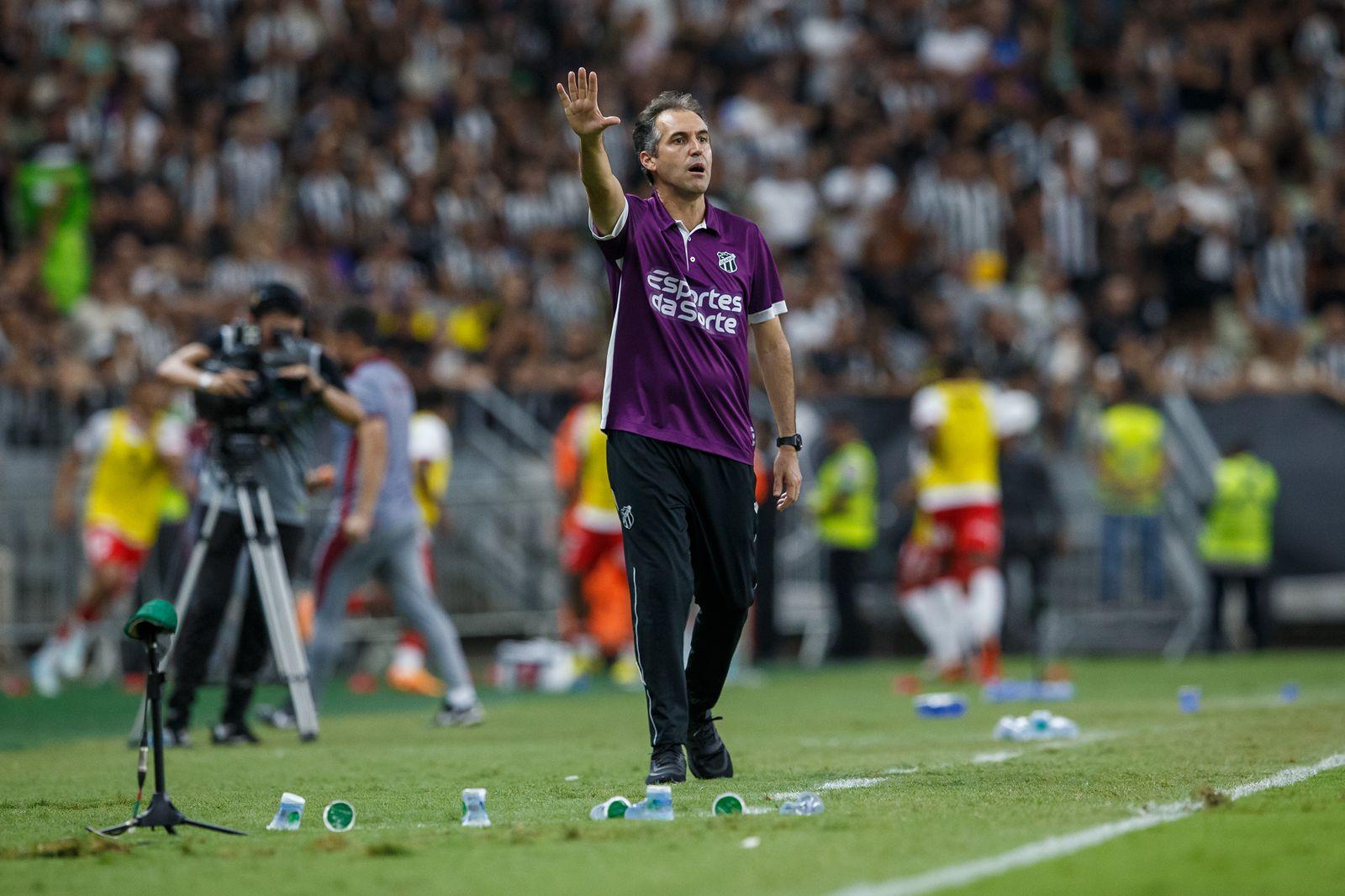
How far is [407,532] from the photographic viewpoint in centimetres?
1098

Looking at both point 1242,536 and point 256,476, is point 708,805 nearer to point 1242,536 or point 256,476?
point 256,476

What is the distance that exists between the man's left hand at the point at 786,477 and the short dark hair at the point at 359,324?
15.0 ft

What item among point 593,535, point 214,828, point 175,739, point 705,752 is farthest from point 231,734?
point 593,535

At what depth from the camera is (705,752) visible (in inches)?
277

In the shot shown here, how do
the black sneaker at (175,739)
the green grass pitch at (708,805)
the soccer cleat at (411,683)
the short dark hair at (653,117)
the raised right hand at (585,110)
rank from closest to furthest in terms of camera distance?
the green grass pitch at (708,805)
the raised right hand at (585,110)
the short dark hair at (653,117)
the black sneaker at (175,739)
the soccer cleat at (411,683)

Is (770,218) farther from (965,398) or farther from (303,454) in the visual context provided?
(303,454)

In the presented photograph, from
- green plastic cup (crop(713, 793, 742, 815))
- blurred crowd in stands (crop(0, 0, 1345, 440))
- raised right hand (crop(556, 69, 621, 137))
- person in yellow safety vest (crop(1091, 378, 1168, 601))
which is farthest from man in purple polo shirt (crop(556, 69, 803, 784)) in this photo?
person in yellow safety vest (crop(1091, 378, 1168, 601))

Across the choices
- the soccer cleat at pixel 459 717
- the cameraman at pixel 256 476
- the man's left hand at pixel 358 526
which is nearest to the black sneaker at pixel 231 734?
the cameraman at pixel 256 476

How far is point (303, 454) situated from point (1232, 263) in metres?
13.5

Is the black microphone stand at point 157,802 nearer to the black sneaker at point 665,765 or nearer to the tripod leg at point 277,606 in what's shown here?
the black sneaker at point 665,765

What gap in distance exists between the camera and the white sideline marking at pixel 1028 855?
4.29 metres

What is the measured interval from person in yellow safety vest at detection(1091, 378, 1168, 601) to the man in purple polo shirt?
11.4m

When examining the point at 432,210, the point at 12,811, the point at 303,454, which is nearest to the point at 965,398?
the point at 303,454

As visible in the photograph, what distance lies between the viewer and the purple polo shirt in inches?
263
